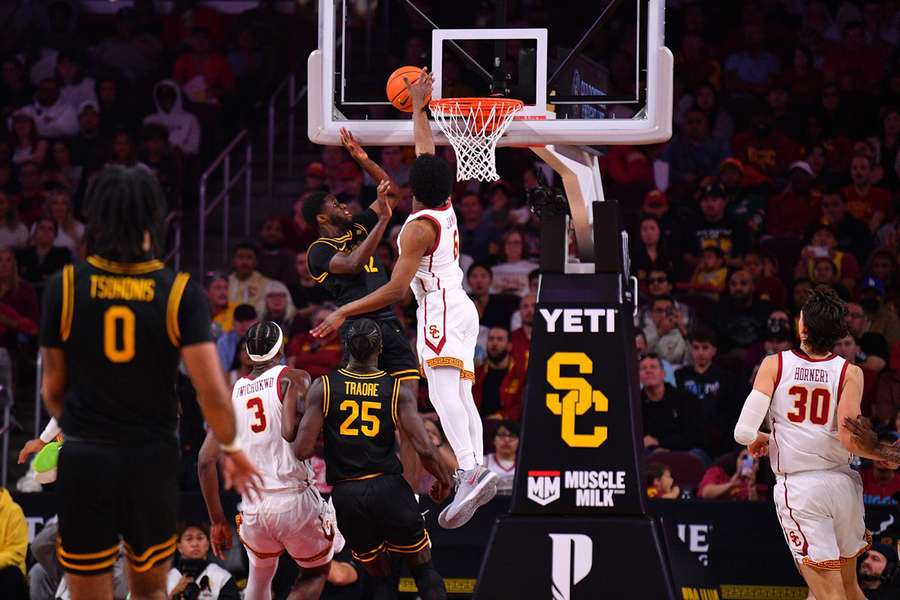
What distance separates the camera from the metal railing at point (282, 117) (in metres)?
16.5

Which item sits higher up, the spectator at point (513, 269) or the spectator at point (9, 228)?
the spectator at point (9, 228)

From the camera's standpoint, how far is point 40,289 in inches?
575

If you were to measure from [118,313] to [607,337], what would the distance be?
3.61 meters

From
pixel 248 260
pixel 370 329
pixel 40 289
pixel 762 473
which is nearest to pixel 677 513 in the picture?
pixel 762 473

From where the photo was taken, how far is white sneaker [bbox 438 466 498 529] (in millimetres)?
8492

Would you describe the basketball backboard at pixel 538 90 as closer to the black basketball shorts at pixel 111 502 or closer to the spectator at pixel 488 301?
the black basketball shorts at pixel 111 502

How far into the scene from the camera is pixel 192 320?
6.06 meters

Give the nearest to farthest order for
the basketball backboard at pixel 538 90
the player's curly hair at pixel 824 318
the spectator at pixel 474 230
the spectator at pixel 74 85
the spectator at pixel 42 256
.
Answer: the player's curly hair at pixel 824 318, the basketball backboard at pixel 538 90, the spectator at pixel 474 230, the spectator at pixel 42 256, the spectator at pixel 74 85

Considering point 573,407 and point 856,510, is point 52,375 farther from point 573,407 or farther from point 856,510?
point 856,510

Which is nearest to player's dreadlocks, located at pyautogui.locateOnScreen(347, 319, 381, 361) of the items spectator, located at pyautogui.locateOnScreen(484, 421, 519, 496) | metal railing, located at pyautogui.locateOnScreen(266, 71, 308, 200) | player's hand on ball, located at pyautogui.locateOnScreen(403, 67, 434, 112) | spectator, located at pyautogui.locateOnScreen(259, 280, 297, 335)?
player's hand on ball, located at pyautogui.locateOnScreen(403, 67, 434, 112)

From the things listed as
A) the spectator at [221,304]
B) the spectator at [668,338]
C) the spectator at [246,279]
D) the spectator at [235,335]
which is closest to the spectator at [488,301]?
the spectator at [668,338]

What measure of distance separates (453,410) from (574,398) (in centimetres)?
75

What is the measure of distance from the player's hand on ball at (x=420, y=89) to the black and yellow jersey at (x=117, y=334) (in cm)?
286

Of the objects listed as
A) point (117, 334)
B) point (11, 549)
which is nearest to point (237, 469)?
point (117, 334)
